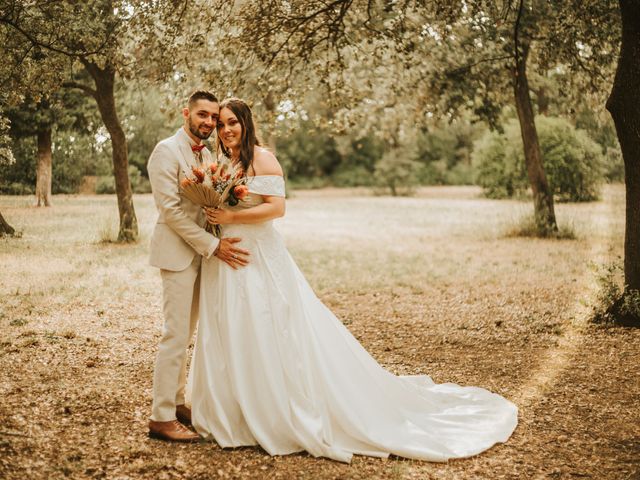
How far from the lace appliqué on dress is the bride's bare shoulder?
38 mm

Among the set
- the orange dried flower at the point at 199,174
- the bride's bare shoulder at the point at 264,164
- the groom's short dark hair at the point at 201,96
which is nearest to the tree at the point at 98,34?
the groom's short dark hair at the point at 201,96

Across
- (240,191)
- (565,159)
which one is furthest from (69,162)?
(565,159)

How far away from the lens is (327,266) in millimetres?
12273

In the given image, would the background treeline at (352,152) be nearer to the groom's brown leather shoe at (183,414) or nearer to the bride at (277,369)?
the bride at (277,369)

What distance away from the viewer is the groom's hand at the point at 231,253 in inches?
167

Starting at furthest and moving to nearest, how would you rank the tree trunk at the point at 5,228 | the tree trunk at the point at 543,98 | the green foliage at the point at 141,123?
the tree trunk at the point at 543,98 < the green foliage at the point at 141,123 < the tree trunk at the point at 5,228

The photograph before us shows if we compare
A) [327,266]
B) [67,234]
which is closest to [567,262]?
[327,266]

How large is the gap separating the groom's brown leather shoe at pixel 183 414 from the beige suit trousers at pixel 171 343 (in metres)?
0.28

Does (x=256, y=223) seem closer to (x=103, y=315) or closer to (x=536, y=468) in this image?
(x=536, y=468)

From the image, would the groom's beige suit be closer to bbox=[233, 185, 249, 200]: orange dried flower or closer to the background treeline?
bbox=[233, 185, 249, 200]: orange dried flower

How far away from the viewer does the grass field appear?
395 centimetres

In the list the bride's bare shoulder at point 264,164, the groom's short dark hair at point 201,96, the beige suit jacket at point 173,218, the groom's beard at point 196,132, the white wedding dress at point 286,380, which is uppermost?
the groom's short dark hair at point 201,96

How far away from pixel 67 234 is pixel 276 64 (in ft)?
13.1

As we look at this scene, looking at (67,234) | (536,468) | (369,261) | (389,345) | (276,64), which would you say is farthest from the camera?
(369,261)
